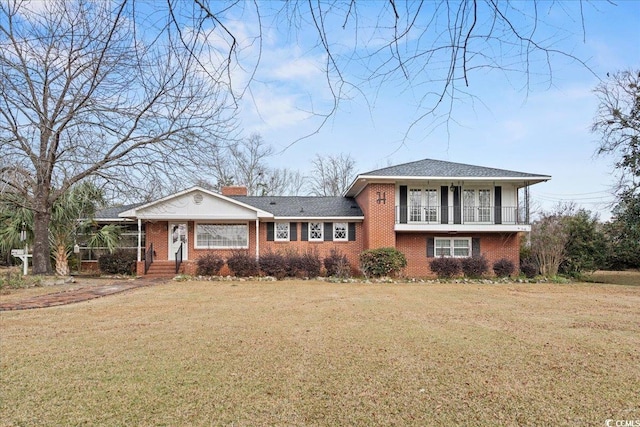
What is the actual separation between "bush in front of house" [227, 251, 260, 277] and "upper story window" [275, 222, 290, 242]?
2.83 metres

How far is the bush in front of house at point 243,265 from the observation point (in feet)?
58.5

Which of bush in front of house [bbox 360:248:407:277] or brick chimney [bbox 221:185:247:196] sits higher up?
brick chimney [bbox 221:185:247:196]

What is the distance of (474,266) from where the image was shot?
18047mm

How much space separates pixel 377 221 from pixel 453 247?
14.3ft

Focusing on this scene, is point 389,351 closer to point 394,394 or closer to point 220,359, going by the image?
point 394,394

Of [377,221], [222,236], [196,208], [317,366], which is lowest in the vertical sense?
[317,366]

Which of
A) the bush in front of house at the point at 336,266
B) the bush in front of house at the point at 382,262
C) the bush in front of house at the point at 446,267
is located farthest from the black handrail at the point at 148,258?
the bush in front of house at the point at 446,267

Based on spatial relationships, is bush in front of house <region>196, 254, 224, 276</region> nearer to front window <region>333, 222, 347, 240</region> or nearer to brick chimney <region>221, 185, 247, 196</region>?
front window <region>333, 222, 347, 240</region>

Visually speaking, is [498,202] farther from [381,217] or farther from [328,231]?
[328,231]

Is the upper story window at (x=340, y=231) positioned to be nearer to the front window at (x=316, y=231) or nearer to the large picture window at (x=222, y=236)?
the front window at (x=316, y=231)

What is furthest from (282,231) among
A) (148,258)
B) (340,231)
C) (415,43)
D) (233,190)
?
(415,43)

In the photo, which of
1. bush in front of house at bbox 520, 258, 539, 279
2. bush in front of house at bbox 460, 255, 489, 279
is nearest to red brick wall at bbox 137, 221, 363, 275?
bush in front of house at bbox 460, 255, 489, 279

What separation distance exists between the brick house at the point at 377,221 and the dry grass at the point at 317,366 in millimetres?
9945

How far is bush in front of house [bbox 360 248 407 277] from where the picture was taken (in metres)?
17.4
